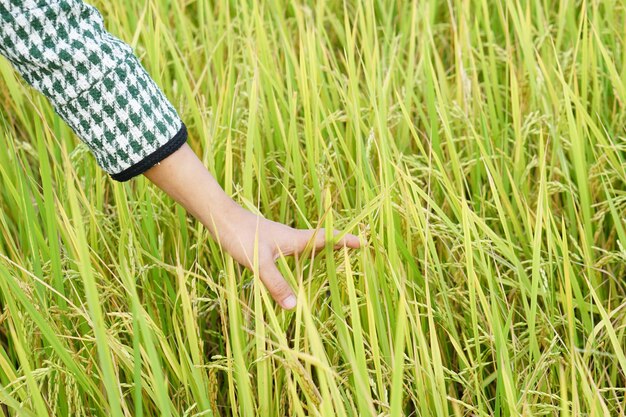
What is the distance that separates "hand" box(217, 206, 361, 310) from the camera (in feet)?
3.09

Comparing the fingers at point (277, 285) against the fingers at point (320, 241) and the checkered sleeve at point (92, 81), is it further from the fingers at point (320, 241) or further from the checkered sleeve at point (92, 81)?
the checkered sleeve at point (92, 81)

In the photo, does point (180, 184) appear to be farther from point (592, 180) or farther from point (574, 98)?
point (592, 180)

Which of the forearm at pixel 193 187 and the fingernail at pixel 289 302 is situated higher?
the forearm at pixel 193 187

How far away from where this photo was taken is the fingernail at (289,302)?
3.10 ft

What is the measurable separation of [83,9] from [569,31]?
3.45ft

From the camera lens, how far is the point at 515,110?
4.19 feet

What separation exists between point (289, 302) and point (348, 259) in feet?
0.39

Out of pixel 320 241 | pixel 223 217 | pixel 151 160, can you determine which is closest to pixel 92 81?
pixel 151 160

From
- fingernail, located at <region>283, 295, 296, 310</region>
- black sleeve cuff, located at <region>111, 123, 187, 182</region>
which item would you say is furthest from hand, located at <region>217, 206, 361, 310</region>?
black sleeve cuff, located at <region>111, 123, 187, 182</region>

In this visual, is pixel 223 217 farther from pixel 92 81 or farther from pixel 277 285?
pixel 92 81

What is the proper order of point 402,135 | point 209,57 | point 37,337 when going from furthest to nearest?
point 209,57, point 402,135, point 37,337

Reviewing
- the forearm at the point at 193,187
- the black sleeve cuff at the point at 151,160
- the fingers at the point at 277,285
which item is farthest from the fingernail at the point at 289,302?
the black sleeve cuff at the point at 151,160

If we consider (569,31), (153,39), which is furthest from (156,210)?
(569,31)

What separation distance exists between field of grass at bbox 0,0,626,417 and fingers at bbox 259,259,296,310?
0.02m
